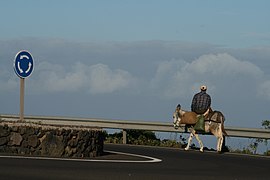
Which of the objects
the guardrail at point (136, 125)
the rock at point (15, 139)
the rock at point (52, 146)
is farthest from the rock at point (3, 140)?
the guardrail at point (136, 125)

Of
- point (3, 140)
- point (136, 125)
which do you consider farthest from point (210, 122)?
point (3, 140)

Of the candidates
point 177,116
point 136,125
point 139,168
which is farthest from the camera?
point 136,125

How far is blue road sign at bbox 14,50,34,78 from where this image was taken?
22.5m

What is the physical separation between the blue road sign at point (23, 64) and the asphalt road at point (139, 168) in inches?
131

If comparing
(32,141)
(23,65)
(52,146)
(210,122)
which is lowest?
(52,146)

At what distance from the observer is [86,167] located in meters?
18.0

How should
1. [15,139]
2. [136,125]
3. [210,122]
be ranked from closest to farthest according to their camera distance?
[15,139] < [210,122] < [136,125]

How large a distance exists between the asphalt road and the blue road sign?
131 inches

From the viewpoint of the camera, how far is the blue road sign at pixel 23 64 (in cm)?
2248

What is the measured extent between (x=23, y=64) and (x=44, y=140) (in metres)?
2.89

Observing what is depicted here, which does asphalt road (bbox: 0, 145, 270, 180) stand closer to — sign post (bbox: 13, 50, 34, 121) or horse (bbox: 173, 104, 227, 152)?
horse (bbox: 173, 104, 227, 152)

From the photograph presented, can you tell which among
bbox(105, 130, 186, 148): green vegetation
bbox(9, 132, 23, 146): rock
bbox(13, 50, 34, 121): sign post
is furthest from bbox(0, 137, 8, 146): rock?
bbox(105, 130, 186, 148): green vegetation

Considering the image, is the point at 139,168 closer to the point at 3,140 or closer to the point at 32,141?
the point at 32,141

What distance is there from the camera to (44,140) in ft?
68.0
